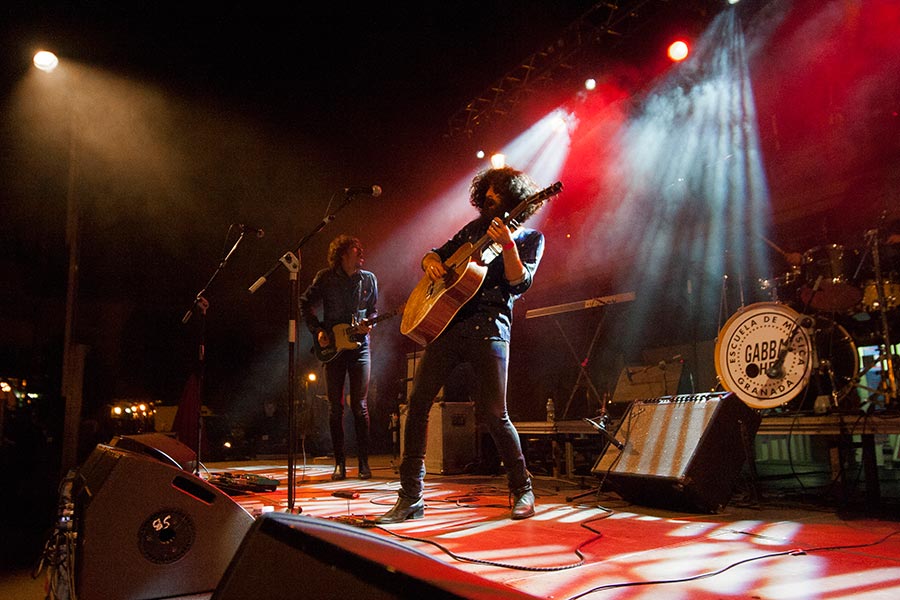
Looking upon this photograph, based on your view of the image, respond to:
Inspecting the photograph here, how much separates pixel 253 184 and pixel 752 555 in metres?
9.37

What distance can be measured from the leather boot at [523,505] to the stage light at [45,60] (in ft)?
29.1

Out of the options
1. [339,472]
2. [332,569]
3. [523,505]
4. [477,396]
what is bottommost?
[339,472]

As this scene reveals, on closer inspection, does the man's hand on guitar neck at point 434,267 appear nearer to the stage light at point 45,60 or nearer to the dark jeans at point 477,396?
the dark jeans at point 477,396

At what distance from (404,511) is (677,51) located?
326 inches

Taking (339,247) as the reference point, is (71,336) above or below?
below

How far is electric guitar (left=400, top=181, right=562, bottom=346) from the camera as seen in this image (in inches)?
132

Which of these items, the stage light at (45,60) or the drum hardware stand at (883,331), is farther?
the stage light at (45,60)

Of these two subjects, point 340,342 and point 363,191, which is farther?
point 340,342

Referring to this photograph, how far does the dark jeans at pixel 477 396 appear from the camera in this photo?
3.36 meters

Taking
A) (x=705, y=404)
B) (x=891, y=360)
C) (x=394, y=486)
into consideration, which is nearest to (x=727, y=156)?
(x=891, y=360)

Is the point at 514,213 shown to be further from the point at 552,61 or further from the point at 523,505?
the point at 552,61

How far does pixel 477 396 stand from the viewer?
3475 millimetres

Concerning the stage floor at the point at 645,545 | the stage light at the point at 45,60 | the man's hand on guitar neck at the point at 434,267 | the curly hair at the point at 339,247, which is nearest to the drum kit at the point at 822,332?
the stage floor at the point at 645,545

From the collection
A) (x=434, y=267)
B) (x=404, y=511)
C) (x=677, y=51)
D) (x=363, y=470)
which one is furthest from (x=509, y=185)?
(x=677, y=51)
